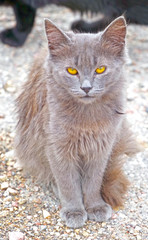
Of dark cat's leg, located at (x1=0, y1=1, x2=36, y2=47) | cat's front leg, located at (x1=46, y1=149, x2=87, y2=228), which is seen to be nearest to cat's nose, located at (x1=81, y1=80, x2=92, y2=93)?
cat's front leg, located at (x1=46, y1=149, x2=87, y2=228)

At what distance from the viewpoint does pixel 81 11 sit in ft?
13.1

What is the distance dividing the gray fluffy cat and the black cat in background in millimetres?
1677

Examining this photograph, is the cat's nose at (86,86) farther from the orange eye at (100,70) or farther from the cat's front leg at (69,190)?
the cat's front leg at (69,190)

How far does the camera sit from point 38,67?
7.57 ft

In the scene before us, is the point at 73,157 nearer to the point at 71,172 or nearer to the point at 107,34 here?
the point at 71,172

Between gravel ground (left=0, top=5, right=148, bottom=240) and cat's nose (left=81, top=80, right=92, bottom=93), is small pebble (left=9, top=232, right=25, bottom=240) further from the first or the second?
cat's nose (left=81, top=80, right=92, bottom=93)

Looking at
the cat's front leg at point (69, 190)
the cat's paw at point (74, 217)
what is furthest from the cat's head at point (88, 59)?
the cat's paw at point (74, 217)

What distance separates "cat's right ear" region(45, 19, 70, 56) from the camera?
5.95ft

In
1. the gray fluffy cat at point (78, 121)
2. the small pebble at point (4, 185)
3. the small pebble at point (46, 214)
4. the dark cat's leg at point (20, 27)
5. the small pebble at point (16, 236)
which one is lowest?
the small pebble at point (16, 236)

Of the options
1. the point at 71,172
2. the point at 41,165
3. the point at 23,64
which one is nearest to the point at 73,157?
the point at 71,172

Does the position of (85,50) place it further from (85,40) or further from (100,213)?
(100,213)

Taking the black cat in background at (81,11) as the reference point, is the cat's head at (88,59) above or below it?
below

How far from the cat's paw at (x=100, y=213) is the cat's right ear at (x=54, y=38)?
93 centimetres

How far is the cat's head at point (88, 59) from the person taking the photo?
1788 millimetres
